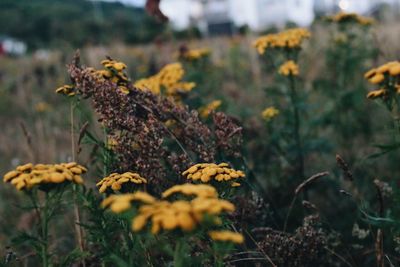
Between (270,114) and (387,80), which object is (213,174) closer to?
(387,80)

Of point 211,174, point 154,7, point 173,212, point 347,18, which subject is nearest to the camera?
point 173,212

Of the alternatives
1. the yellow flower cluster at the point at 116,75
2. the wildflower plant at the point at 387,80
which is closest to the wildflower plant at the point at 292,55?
the wildflower plant at the point at 387,80

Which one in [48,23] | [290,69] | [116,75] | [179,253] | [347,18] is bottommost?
[179,253]

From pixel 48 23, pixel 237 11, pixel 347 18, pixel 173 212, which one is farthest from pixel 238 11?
pixel 173 212

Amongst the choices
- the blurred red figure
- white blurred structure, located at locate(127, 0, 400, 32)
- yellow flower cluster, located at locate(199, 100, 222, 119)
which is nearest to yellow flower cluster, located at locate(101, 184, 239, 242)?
the blurred red figure

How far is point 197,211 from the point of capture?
3.48 ft

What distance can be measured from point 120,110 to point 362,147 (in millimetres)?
2656

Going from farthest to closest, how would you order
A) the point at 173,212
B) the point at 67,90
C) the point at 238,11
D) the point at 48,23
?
the point at 238,11 < the point at 48,23 < the point at 67,90 < the point at 173,212

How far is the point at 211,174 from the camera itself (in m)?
1.55

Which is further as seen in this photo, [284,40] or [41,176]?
[284,40]

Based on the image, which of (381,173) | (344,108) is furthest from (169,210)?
(344,108)

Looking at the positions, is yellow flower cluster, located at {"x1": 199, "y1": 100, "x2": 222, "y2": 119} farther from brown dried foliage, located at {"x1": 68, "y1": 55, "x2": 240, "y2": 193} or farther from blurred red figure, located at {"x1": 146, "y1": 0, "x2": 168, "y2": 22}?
brown dried foliage, located at {"x1": 68, "y1": 55, "x2": 240, "y2": 193}

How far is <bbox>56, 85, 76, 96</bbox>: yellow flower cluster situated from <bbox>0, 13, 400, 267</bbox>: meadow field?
0.04 feet

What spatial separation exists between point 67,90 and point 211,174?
0.90 m
